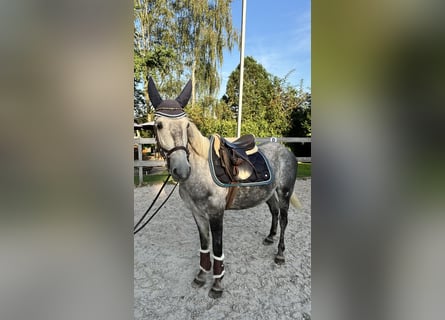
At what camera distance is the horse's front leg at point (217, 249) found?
1.71m

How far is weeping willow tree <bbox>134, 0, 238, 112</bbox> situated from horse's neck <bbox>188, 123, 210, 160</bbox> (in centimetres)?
557

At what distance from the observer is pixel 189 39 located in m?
7.61

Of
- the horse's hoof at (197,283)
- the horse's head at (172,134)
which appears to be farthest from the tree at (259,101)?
the horse's head at (172,134)

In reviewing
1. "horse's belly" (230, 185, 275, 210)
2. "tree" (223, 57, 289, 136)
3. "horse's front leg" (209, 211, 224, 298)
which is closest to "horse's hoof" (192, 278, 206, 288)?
"horse's front leg" (209, 211, 224, 298)

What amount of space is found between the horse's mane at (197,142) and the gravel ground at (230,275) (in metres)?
1.08

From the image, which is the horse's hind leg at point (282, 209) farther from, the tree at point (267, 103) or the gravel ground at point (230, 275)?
the tree at point (267, 103)

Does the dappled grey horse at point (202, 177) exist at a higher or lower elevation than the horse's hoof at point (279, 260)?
higher

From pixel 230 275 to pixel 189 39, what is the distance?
758cm
